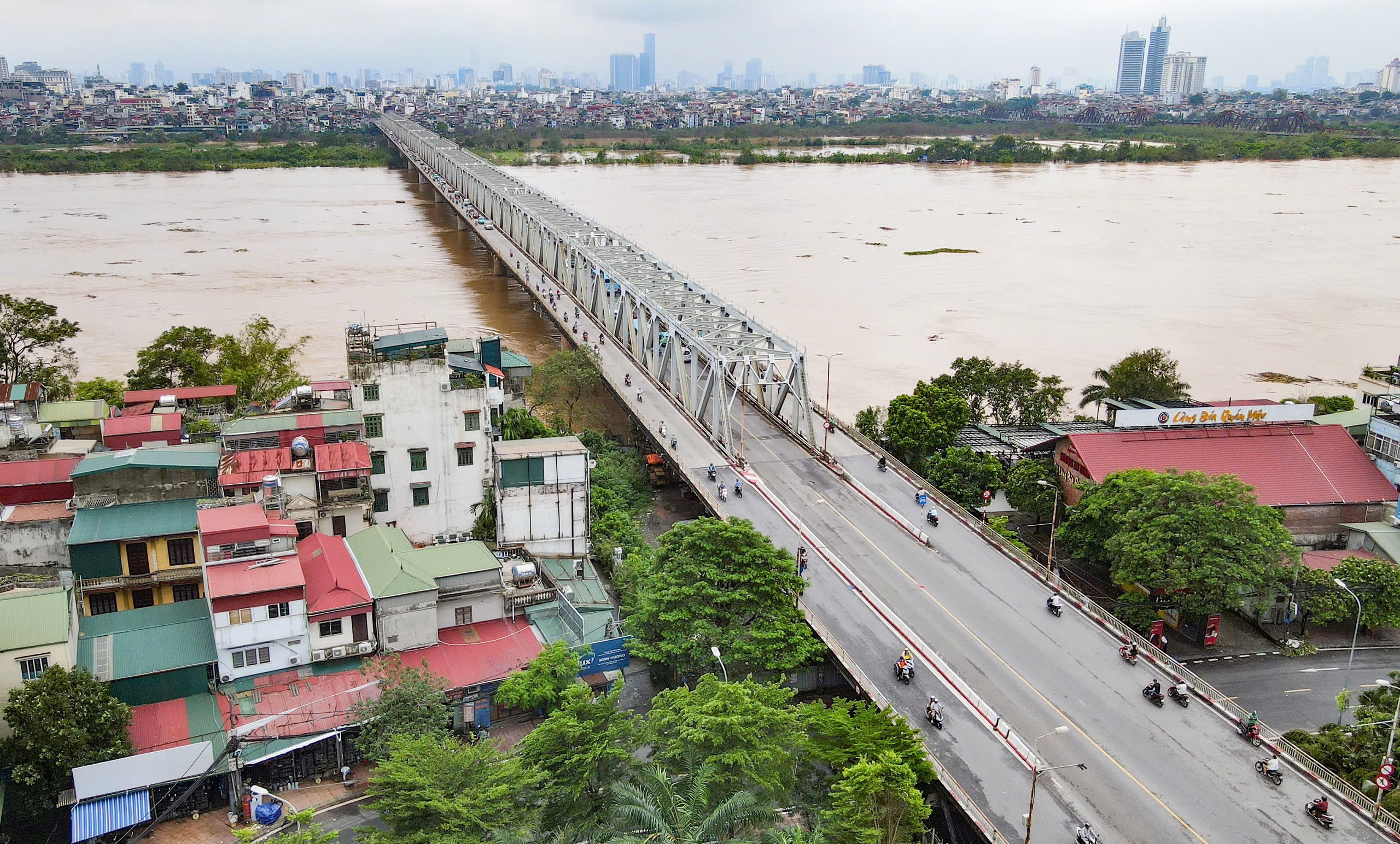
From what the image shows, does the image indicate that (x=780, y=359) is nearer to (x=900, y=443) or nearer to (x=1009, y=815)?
(x=900, y=443)

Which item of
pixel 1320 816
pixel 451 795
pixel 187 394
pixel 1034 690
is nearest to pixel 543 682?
pixel 451 795

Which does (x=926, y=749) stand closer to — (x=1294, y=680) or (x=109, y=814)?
(x=1294, y=680)

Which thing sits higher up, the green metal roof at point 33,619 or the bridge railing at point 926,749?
the green metal roof at point 33,619

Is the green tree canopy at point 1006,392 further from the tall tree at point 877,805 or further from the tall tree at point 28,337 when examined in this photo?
the tall tree at point 28,337

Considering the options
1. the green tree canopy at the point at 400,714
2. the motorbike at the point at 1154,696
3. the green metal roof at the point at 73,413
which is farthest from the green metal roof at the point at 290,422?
the motorbike at the point at 1154,696

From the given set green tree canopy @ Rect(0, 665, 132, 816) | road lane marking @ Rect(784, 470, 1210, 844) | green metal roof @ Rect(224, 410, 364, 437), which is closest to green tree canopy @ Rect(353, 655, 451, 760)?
green tree canopy @ Rect(0, 665, 132, 816)

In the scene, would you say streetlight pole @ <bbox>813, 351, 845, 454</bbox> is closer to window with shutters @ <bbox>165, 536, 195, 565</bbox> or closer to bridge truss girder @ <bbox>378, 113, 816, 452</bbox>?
bridge truss girder @ <bbox>378, 113, 816, 452</bbox>
